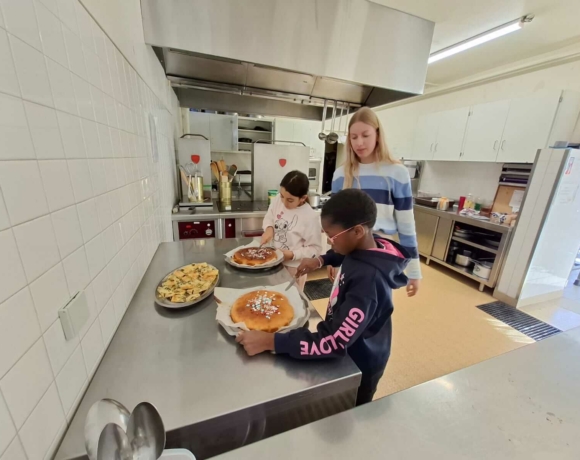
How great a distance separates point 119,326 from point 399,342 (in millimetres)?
1897

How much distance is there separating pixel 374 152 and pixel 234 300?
995 millimetres

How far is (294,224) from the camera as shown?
1.46 m

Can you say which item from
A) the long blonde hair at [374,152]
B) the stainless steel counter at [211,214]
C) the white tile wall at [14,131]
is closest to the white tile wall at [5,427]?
the white tile wall at [14,131]

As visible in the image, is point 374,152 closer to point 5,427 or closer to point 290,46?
point 290,46

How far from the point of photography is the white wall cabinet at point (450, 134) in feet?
9.76

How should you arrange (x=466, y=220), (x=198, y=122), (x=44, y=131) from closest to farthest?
(x=44, y=131) → (x=466, y=220) → (x=198, y=122)

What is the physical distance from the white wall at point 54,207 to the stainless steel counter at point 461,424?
351 millimetres

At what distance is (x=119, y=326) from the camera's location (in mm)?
748

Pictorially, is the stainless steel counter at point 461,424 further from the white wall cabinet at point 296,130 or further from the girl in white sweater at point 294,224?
the white wall cabinet at point 296,130

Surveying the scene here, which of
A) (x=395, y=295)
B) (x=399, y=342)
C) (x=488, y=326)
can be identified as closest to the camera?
(x=399, y=342)

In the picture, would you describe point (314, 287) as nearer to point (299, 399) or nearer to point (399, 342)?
point (399, 342)

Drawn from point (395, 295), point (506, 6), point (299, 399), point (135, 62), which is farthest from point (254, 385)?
point (506, 6)

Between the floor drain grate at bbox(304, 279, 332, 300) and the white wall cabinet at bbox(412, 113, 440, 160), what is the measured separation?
236 cm

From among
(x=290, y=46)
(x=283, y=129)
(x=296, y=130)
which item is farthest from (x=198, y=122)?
(x=290, y=46)
